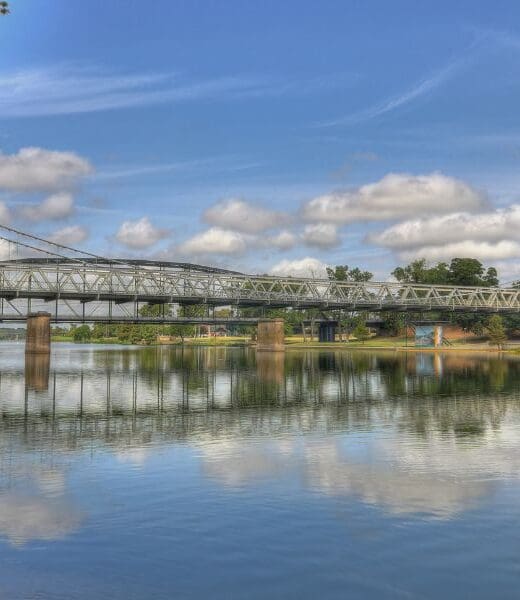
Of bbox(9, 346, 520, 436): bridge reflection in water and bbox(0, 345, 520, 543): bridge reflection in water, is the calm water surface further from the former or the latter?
bbox(9, 346, 520, 436): bridge reflection in water

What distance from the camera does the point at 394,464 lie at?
24391mm

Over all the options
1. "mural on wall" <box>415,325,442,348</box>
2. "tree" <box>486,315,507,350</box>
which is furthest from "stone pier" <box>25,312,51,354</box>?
"tree" <box>486,315,507,350</box>

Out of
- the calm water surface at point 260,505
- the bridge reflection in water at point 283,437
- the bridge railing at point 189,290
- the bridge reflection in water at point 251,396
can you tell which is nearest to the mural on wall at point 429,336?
the bridge railing at point 189,290

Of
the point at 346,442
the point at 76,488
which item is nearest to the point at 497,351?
the point at 346,442

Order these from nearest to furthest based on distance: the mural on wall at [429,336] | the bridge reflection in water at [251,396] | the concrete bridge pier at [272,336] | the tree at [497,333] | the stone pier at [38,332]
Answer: the bridge reflection in water at [251,396]
the stone pier at [38,332]
the concrete bridge pier at [272,336]
the tree at [497,333]
the mural on wall at [429,336]

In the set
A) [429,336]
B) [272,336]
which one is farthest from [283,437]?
[429,336]

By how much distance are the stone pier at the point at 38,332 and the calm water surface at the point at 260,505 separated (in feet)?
307

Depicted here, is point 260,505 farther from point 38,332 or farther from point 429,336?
point 429,336

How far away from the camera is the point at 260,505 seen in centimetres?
1872

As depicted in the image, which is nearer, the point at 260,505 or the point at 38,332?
the point at 260,505

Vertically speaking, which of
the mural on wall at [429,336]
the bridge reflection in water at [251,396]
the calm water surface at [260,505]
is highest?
the mural on wall at [429,336]

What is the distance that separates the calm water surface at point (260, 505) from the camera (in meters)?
13.6

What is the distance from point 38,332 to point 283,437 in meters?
107

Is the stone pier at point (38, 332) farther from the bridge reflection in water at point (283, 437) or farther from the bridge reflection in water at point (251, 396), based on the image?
the bridge reflection in water at point (283, 437)
